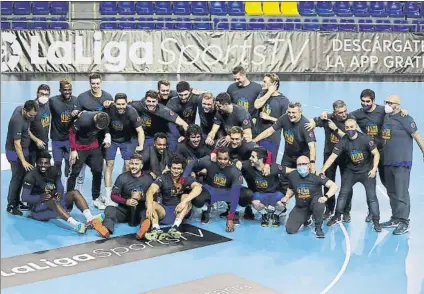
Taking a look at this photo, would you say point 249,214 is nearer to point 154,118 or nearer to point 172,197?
point 172,197

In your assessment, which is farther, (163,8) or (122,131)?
(163,8)

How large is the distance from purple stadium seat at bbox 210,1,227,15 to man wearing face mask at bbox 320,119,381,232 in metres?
18.4

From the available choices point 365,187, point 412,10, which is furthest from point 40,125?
point 412,10

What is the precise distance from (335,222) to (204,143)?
2.31m

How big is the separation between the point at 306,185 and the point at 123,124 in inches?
118

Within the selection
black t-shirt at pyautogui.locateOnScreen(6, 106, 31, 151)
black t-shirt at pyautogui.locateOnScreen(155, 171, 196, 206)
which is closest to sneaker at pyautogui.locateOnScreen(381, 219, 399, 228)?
black t-shirt at pyautogui.locateOnScreen(155, 171, 196, 206)

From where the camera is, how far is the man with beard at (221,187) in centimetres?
905

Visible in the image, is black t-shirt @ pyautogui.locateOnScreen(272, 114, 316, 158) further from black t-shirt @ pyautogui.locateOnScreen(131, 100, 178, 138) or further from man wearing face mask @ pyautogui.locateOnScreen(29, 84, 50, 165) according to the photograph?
man wearing face mask @ pyautogui.locateOnScreen(29, 84, 50, 165)

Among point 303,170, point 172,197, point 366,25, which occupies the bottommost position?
point 172,197

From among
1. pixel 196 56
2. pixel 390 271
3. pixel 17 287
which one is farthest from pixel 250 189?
pixel 196 56

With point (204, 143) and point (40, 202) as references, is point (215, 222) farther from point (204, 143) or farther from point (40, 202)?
point (40, 202)

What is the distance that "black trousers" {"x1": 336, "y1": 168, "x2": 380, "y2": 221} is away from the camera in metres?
8.98

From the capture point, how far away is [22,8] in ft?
83.6

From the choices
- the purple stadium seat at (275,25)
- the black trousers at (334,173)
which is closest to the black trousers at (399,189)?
the black trousers at (334,173)
